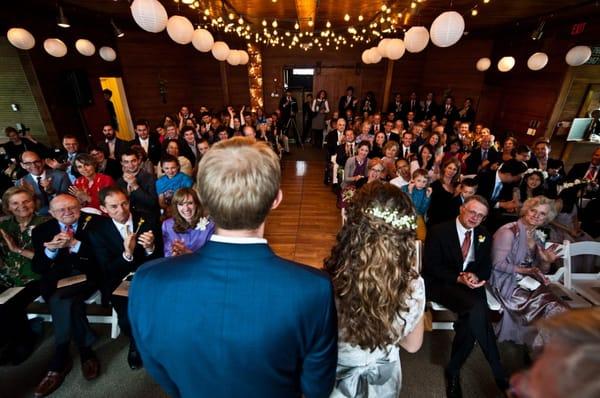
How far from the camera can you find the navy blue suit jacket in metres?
0.69

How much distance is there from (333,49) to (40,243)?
33.3 feet

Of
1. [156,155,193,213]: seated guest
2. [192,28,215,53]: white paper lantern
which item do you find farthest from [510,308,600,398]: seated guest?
[192,28,215,53]: white paper lantern

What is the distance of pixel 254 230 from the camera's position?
75 cm

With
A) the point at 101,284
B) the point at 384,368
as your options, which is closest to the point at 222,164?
the point at 384,368

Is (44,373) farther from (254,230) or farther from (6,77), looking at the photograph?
(6,77)

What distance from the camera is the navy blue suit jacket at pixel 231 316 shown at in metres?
0.69

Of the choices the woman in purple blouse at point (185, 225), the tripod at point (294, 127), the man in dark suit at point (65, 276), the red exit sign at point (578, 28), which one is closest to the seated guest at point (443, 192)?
the woman in purple blouse at point (185, 225)

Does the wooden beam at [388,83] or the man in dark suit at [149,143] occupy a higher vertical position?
the wooden beam at [388,83]

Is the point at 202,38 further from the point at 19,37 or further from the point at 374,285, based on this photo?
the point at 374,285

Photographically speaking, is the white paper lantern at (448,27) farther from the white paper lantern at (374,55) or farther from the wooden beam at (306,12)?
the white paper lantern at (374,55)

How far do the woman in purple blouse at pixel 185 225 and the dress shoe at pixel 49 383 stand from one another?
44.3 inches

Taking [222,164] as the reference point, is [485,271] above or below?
below

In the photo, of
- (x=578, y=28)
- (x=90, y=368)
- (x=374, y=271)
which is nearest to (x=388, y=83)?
(x=578, y=28)

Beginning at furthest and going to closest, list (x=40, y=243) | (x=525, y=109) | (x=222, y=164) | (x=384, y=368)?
(x=525, y=109) < (x=40, y=243) < (x=384, y=368) < (x=222, y=164)
